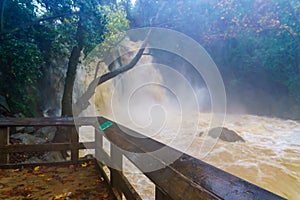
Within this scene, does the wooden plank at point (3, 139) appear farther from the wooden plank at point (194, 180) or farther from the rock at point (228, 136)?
the rock at point (228, 136)

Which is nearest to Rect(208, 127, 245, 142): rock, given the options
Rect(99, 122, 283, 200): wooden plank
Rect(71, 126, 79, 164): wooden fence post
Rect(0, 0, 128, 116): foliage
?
Rect(0, 0, 128, 116): foliage

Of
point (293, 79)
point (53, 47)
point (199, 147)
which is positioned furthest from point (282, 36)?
point (53, 47)

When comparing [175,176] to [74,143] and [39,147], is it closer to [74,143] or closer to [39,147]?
[74,143]

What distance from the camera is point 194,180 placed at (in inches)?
32.2

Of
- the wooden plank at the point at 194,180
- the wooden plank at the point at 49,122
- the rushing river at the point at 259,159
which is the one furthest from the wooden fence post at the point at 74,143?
the rushing river at the point at 259,159

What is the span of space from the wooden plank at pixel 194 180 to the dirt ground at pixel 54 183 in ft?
3.72

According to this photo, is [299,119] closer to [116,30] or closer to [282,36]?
[282,36]

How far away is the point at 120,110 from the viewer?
13031mm

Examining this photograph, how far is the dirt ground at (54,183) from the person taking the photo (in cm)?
218

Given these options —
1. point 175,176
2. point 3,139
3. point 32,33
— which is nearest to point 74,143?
point 3,139

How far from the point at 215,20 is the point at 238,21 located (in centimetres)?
165

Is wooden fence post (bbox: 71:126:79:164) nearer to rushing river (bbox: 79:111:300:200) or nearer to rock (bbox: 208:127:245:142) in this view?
rushing river (bbox: 79:111:300:200)

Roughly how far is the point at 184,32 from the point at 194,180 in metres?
16.3

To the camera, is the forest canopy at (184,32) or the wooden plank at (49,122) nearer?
the wooden plank at (49,122)
